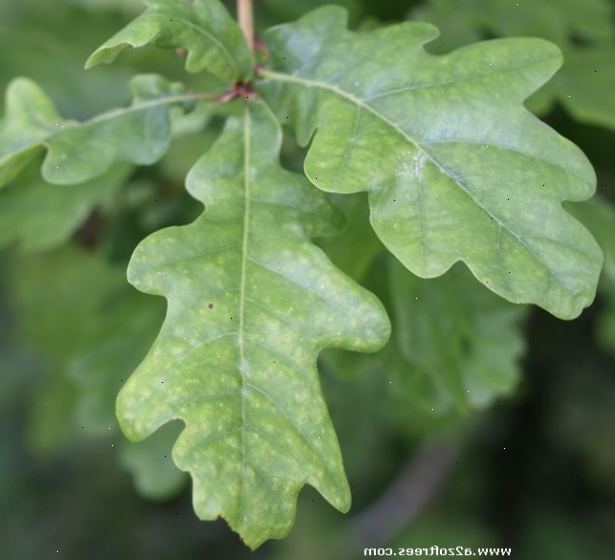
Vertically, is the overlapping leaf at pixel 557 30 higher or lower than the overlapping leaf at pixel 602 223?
higher

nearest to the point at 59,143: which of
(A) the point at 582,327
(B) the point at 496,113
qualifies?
(B) the point at 496,113

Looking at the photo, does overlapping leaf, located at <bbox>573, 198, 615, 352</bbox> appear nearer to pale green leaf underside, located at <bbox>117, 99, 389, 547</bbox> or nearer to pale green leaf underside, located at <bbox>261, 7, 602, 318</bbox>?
pale green leaf underside, located at <bbox>261, 7, 602, 318</bbox>

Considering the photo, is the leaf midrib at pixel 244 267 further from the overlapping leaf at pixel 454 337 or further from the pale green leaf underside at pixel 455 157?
the overlapping leaf at pixel 454 337

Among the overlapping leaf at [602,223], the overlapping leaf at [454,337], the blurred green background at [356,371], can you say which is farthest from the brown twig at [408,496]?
the overlapping leaf at [602,223]

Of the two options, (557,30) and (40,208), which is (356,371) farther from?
(557,30)

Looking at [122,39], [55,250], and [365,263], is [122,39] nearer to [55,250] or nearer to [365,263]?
[365,263]

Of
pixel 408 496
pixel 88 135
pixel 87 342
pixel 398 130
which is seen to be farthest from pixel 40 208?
pixel 408 496
